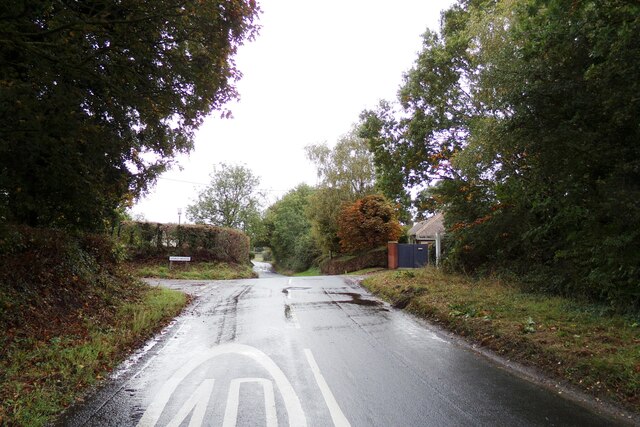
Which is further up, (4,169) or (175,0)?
(175,0)

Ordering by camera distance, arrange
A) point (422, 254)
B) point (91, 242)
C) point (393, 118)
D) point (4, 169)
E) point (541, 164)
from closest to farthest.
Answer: point (4, 169)
point (541, 164)
point (91, 242)
point (393, 118)
point (422, 254)

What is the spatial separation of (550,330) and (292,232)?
46698 millimetres

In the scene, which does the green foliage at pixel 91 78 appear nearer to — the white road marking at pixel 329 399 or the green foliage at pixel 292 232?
the white road marking at pixel 329 399

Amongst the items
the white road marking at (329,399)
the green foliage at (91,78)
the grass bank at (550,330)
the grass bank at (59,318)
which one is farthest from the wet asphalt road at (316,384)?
the green foliage at (91,78)

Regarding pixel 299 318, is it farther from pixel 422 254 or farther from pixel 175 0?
pixel 422 254

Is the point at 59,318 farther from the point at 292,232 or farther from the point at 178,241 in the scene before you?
the point at 292,232

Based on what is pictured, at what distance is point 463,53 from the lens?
54.7 ft

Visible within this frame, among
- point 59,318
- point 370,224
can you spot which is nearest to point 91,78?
point 59,318

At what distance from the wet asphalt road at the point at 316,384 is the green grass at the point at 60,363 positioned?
0.97ft

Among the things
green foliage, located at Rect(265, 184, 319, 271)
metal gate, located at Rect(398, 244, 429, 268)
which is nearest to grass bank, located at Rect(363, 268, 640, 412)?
metal gate, located at Rect(398, 244, 429, 268)

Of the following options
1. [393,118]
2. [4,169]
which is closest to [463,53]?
[393,118]

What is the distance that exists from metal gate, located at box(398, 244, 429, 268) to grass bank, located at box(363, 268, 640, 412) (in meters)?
15.5

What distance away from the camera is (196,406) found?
15.8ft

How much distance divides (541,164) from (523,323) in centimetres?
362
